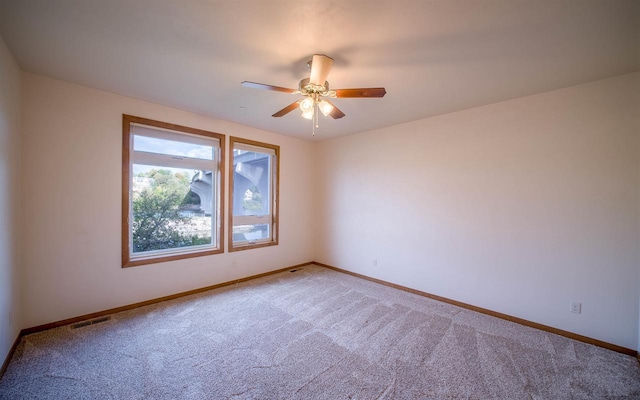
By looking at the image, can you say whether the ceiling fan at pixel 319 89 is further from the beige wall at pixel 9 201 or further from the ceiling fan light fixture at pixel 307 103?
the beige wall at pixel 9 201

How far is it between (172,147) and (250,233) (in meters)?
1.88

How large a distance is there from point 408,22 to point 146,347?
11.5 feet

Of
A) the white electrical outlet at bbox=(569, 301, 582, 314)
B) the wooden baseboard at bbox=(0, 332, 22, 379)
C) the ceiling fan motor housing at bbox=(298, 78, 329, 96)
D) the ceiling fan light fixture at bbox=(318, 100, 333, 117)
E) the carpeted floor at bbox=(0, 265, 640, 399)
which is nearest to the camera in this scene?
the carpeted floor at bbox=(0, 265, 640, 399)

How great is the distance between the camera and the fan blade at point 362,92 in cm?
204

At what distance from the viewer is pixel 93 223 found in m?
2.85

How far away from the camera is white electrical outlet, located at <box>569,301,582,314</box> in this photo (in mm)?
2564

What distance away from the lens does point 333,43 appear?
1922mm

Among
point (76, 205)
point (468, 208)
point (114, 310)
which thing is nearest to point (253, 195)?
point (76, 205)

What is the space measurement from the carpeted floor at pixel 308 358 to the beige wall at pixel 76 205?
0.34m

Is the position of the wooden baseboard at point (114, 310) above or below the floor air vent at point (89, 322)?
above

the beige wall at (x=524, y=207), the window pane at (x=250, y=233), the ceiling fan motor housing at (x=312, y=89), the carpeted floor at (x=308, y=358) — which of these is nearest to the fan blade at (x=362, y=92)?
the ceiling fan motor housing at (x=312, y=89)

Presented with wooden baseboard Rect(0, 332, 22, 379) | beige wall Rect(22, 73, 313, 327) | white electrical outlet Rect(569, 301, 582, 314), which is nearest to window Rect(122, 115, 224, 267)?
beige wall Rect(22, 73, 313, 327)

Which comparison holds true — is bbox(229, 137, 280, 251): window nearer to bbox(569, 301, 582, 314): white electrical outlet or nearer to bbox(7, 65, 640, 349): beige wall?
bbox(7, 65, 640, 349): beige wall

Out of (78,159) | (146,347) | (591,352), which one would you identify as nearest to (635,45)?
(591,352)
